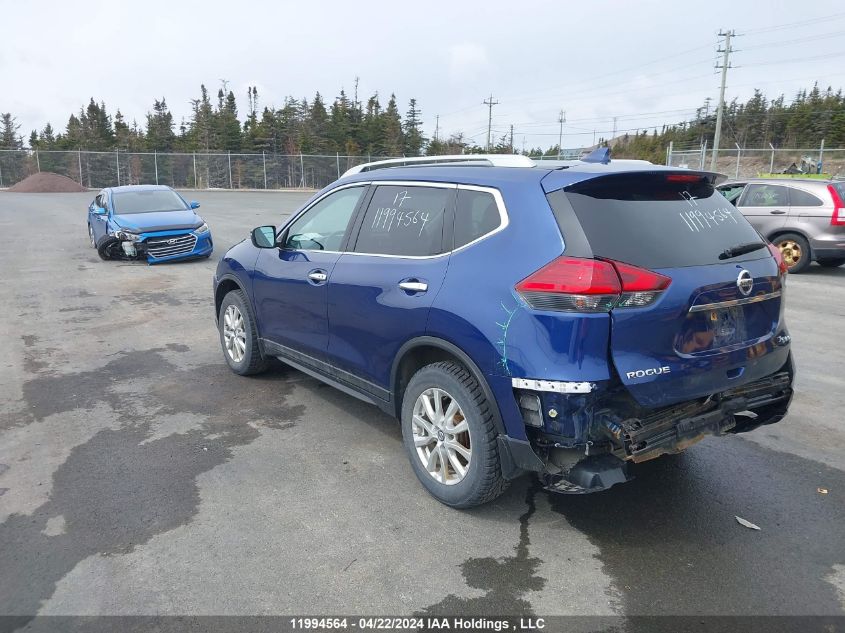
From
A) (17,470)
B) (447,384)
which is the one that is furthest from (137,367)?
(447,384)

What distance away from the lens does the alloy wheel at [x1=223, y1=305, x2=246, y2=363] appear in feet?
18.9

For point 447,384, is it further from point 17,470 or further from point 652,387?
point 17,470

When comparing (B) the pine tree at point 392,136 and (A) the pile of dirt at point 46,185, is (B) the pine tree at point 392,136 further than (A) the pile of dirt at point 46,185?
Yes

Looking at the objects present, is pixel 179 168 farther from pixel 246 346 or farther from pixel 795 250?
pixel 246 346

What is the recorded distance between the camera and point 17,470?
13.4 ft

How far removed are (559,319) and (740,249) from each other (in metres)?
1.27

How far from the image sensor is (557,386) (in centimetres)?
295

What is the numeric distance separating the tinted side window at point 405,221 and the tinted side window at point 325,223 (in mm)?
273

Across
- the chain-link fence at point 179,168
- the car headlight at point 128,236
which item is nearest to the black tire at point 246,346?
the car headlight at point 128,236

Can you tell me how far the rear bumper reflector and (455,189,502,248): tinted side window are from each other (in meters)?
0.86

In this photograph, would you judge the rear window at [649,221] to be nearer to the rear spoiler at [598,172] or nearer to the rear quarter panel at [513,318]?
the rear spoiler at [598,172]

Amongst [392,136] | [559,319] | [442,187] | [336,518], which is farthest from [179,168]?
[559,319]

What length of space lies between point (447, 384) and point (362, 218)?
4.89 feet

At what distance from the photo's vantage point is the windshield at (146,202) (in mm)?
13320
